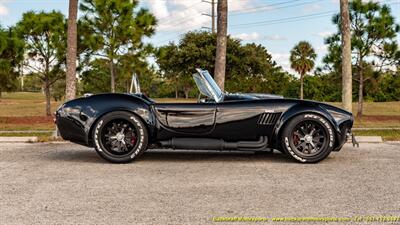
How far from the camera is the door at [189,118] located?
A: 21.2ft

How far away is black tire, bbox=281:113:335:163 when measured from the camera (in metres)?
6.45

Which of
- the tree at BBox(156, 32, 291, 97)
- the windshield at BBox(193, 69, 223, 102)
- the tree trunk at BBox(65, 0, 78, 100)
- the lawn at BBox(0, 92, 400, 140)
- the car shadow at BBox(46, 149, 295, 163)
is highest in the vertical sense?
the tree at BBox(156, 32, 291, 97)

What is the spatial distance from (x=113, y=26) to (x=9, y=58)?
487 centimetres

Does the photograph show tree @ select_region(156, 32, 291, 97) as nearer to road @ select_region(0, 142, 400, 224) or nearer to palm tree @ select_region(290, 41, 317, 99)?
palm tree @ select_region(290, 41, 317, 99)

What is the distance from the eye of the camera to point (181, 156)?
7309 millimetres

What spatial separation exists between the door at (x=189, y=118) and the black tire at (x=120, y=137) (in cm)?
33

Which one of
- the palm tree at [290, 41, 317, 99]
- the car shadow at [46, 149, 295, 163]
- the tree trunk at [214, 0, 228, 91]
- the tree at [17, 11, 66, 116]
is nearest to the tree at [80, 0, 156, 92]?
the tree at [17, 11, 66, 116]

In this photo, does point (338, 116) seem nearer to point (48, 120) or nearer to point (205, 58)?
point (48, 120)

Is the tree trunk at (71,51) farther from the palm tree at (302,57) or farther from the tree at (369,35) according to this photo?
the palm tree at (302,57)

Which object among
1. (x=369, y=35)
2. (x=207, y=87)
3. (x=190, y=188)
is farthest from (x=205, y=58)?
(x=190, y=188)

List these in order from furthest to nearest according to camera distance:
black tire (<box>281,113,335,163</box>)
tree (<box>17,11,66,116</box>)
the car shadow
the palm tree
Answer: the palm tree → tree (<box>17,11,66,116</box>) → the car shadow → black tire (<box>281,113,335,163</box>)

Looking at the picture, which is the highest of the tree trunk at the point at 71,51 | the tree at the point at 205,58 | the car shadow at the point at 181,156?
the tree at the point at 205,58

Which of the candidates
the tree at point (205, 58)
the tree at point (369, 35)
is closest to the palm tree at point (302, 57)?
the tree at point (205, 58)

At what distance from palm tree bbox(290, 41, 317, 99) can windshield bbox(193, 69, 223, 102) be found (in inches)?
2000
